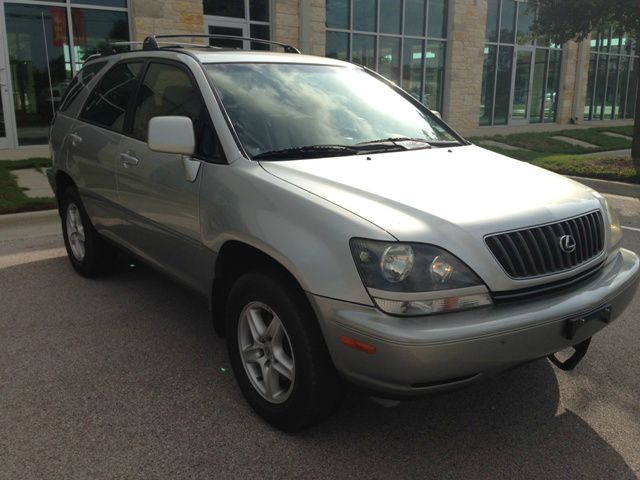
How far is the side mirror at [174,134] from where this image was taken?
313cm

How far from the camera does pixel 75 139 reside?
4777mm

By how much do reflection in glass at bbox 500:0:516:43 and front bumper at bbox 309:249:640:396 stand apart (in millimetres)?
19413

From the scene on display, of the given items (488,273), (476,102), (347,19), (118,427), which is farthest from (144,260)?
(476,102)

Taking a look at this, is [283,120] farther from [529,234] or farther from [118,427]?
[118,427]

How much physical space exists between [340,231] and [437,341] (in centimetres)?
58

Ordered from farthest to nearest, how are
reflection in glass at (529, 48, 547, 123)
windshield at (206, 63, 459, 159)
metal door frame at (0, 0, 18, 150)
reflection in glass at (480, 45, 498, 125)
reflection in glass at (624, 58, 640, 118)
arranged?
reflection in glass at (624, 58, 640, 118) < reflection in glass at (529, 48, 547, 123) < reflection in glass at (480, 45, 498, 125) < metal door frame at (0, 0, 18, 150) < windshield at (206, 63, 459, 159)

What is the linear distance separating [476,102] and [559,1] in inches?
256

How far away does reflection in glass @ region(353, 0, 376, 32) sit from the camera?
16.0 metres

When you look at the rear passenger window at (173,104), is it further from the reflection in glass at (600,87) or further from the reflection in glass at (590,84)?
the reflection in glass at (600,87)

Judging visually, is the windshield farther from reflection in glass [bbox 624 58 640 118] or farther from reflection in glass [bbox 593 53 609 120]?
reflection in glass [bbox 624 58 640 118]

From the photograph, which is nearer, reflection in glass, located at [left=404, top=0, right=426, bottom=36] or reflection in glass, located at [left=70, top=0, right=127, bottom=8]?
reflection in glass, located at [left=70, top=0, right=127, bottom=8]

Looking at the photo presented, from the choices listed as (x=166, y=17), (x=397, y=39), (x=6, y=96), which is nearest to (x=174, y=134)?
(x=6, y=96)

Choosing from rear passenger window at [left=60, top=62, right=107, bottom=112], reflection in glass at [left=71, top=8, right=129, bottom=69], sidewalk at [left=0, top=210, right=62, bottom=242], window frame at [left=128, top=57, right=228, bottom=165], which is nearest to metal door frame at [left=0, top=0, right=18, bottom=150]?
reflection in glass at [left=71, top=8, right=129, bottom=69]

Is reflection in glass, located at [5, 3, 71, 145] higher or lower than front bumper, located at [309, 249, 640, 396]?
higher
